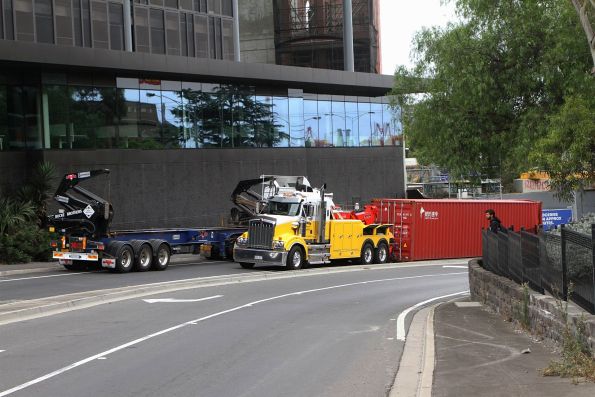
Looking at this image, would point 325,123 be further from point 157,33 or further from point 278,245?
point 278,245

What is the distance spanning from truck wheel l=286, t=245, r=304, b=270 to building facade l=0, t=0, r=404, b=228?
14294mm

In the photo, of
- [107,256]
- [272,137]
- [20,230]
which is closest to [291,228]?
[107,256]

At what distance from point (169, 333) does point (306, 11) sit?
51.0 metres

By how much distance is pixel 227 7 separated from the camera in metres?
51.4

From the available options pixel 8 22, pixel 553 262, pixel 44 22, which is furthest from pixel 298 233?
pixel 44 22

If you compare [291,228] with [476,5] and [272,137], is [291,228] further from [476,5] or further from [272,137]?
[272,137]

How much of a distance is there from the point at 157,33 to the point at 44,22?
26.3ft

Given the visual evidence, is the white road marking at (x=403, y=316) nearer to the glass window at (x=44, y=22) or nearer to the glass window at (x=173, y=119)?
the glass window at (x=173, y=119)

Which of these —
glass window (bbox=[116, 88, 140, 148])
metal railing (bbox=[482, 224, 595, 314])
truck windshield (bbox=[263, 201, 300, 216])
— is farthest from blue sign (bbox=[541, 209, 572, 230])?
metal railing (bbox=[482, 224, 595, 314])

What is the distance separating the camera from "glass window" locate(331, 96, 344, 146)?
2035 inches

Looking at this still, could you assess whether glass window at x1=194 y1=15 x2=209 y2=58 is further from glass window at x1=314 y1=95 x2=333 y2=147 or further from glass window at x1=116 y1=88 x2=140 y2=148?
glass window at x1=116 y1=88 x2=140 y2=148

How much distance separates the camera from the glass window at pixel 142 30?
45.5 metres

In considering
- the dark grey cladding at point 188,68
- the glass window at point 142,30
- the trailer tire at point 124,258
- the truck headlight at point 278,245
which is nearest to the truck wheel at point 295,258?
the truck headlight at point 278,245

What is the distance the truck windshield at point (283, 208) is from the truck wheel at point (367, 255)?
4.82m
